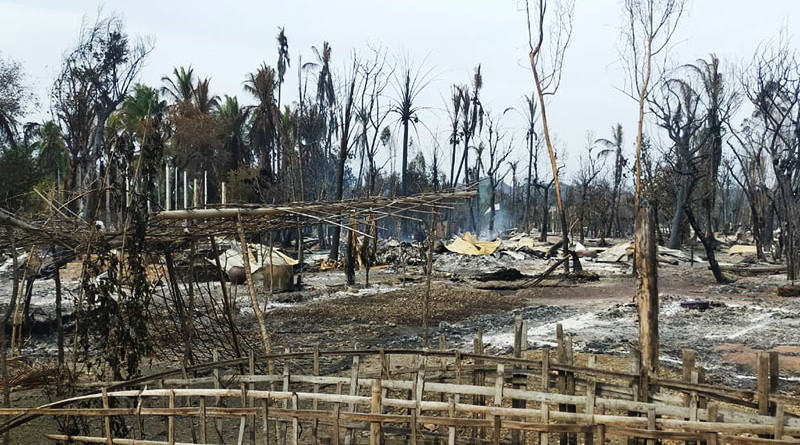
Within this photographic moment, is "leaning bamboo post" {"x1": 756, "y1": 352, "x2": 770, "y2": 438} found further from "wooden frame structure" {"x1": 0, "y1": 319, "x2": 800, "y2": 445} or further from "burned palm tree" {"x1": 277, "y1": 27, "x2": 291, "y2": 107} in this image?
"burned palm tree" {"x1": 277, "y1": 27, "x2": 291, "y2": 107}

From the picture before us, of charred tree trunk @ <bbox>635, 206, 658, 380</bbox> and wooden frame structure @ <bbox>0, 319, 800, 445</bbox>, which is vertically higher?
charred tree trunk @ <bbox>635, 206, 658, 380</bbox>

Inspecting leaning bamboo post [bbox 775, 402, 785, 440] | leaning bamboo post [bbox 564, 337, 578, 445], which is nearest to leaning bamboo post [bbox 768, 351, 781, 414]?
leaning bamboo post [bbox 775, 402, 785, 440]

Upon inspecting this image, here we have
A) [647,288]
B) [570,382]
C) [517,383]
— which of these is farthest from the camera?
[647,288]

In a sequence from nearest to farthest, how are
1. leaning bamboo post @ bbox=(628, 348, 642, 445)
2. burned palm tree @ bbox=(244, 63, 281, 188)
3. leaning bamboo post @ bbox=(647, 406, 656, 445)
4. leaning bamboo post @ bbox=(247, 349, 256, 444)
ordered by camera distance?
1. leaning bamboo post @ bbox=(647, 406, 656, 445)
2. leaning bamboo post @ bbox=(628, 348, 642, 445)
3. leaning bamboo post @ bbox=(247, 349, 256, 444)
4. burned palm tree @ bbox=(244, 63, 281, 188)

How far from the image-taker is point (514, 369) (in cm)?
532

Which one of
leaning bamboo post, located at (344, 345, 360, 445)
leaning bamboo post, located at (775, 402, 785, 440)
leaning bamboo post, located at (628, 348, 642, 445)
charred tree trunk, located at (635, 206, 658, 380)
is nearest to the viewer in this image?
leaning bamboo post, located at (775, 402, 785, 440)

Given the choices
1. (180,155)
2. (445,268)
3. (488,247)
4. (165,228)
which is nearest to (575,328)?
(165,228)

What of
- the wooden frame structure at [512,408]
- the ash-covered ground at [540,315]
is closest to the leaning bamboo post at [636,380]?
the wooden frame structure at [512,408]

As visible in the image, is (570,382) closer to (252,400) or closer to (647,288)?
(647,288)

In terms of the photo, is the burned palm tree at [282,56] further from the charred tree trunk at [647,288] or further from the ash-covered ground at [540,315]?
the charred tree trunk at [647,288]

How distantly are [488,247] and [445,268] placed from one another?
191 inches

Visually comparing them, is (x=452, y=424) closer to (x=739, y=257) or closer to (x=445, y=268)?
(x=445, y=268)

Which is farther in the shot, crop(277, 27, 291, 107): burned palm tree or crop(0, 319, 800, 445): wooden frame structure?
crop(277, 27, 291, 107): burned palm tree

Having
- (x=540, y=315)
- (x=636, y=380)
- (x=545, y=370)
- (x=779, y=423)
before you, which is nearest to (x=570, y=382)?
(x=545, y=370)
